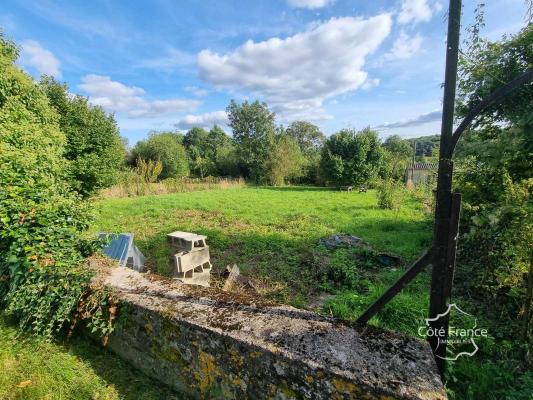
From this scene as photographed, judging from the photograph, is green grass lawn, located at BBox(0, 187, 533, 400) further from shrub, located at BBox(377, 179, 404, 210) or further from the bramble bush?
shrub, located at BBox(377, 179, 404, 210)

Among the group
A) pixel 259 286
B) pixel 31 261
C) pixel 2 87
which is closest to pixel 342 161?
pixel 259 286

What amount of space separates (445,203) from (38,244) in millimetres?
3140

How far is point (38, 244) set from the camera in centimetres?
229

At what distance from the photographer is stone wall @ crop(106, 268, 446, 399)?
1.34 meters

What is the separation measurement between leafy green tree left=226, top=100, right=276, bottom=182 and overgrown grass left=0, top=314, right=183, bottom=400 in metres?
24.0

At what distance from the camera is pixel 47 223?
2.42 metres

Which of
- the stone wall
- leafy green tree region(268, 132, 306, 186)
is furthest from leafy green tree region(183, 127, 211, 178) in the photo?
the stone wall

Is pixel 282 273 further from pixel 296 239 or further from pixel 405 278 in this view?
pixel 405 278

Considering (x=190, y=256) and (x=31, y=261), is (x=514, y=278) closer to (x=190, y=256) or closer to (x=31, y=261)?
(x=190, y=256)

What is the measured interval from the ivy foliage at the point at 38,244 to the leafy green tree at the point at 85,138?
Answer: 27.2ft

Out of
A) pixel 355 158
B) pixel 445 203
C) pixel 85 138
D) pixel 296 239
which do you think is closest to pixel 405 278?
pixel 445 203

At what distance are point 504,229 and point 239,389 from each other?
2788 millimetres

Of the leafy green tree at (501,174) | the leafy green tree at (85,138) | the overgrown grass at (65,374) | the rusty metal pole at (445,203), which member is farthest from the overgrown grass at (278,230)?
the rusty metal pole at (445,203)

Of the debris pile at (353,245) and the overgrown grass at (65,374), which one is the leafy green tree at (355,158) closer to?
the debris pile at (353,245)
